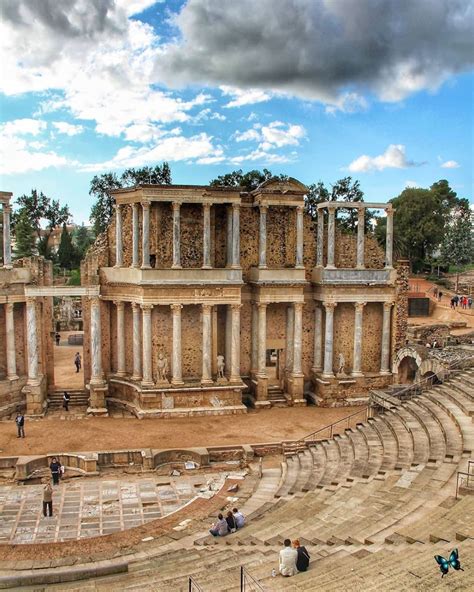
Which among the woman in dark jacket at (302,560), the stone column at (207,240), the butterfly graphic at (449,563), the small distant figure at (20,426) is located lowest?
the small distant figure at (20,426)

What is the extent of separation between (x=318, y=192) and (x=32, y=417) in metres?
41.4

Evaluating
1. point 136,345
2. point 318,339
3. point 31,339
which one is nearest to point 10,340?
point 31,339

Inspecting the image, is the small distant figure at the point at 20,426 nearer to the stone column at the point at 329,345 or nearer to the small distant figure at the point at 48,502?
the small distant figure at the point at 48,502

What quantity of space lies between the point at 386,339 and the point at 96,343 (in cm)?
1585

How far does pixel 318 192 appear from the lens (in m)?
60.8

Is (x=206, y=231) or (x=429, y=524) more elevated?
(x=206, y=231)

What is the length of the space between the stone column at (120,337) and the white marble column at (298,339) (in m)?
9.15

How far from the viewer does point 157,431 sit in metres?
26.1

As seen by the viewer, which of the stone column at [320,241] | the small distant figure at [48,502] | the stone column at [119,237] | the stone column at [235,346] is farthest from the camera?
the stone column at [320,241]

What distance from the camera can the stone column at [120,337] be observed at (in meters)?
30.4

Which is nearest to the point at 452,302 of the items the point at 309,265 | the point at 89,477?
the point at 309,265

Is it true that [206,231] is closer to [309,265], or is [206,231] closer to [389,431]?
[309,265]

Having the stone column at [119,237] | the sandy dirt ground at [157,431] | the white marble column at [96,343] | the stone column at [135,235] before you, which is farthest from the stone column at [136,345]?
the stone column at [119,237]

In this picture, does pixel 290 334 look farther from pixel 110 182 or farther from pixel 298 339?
pixel 110 182
